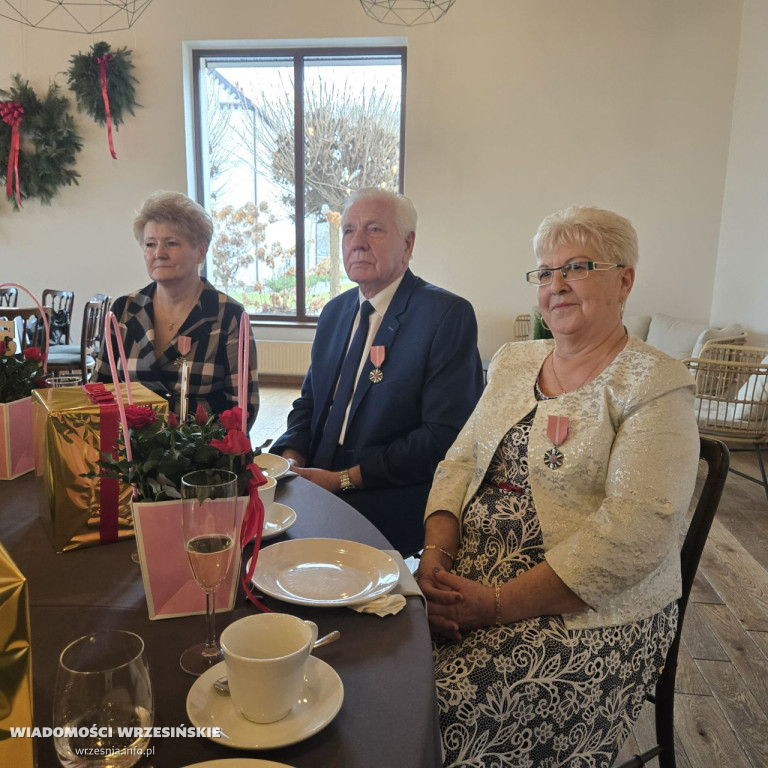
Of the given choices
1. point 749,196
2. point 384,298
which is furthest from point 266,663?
point 749,196

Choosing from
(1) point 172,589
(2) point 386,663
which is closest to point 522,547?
(2) point 386,663

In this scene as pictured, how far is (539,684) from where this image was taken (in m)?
1.19

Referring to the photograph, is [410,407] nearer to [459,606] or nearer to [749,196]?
[459,606]

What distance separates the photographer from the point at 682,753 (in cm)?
179

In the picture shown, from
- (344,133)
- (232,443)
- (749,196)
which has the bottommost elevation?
(232,443)

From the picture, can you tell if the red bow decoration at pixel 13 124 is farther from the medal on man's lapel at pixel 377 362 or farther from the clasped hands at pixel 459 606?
the clasped hands at pixel 459 606

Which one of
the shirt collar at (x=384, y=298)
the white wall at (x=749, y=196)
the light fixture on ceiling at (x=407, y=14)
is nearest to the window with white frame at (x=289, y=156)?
the light fixture on ceiling at (x=407, y=14)

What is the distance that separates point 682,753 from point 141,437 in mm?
1741

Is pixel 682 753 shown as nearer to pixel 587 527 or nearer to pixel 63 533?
pixel 587 527

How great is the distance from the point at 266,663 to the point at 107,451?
0.58m

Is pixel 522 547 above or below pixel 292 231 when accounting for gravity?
below

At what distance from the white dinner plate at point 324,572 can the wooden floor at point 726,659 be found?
1.19 m

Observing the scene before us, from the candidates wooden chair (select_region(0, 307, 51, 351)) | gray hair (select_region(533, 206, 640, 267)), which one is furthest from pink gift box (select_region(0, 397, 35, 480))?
wooden chair (select_region(0, 307, 51, 351))

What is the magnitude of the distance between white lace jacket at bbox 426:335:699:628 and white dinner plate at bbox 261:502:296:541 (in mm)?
472
